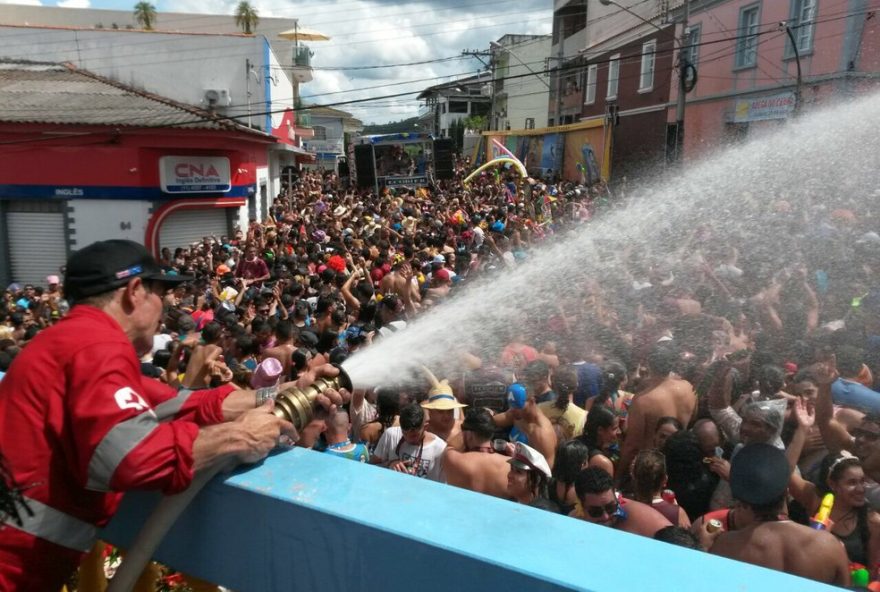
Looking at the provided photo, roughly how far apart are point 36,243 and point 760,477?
2047 cm

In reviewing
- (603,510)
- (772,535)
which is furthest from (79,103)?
(772,535)

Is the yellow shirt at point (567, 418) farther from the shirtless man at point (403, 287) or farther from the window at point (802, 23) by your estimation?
the window at point (802, 23)

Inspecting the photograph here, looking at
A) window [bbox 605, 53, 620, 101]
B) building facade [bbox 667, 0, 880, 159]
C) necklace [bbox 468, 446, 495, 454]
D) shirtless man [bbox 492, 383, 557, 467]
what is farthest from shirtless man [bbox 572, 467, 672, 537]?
window [bbox 605, 53, 620, 101]

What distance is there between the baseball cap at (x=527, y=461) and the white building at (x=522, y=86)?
158ft

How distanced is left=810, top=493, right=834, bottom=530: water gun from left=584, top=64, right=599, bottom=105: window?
32.2 metres

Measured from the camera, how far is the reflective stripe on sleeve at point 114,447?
5.30 ft

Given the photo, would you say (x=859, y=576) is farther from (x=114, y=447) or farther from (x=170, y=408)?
(x=114, y=447)

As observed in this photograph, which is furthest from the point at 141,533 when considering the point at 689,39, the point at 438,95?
the point at 438,95

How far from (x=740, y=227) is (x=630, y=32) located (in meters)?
20.2

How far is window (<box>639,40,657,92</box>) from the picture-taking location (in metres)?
26.7

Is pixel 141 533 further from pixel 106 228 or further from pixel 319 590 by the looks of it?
pixel 106 228

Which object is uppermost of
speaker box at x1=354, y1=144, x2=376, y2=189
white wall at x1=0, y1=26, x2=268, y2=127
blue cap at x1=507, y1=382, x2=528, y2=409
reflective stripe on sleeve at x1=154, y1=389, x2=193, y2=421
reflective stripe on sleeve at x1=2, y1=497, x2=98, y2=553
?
white wall at x1=0, y1=26, x2=268, y2=127

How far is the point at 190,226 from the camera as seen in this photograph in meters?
19.8

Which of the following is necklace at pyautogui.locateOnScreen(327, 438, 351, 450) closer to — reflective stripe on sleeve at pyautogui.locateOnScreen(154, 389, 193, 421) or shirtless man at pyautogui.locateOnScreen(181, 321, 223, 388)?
shirtless man at pyautogui.locateOnScreen(181, 321, 223, 388)
